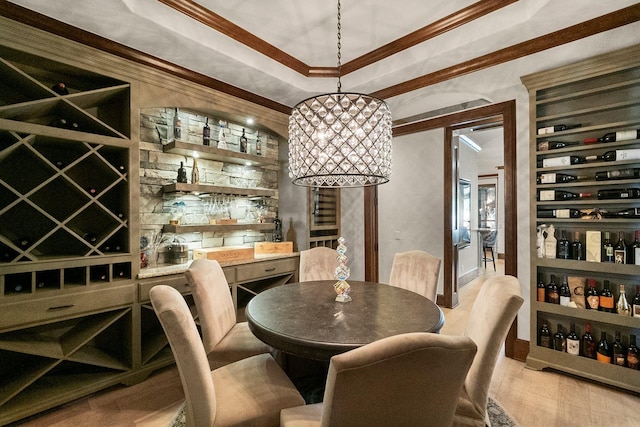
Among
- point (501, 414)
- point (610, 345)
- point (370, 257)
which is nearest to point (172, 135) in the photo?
point (370, 257)

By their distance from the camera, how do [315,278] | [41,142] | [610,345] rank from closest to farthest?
[41,142] → [610,345] → [315,278]

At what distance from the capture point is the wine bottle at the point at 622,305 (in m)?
2.21

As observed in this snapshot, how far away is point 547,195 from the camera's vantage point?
2.52 metres

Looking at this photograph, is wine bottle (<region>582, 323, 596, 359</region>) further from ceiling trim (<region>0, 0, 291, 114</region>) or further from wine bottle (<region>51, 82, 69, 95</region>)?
wine bottle (<region>51, 82, 69, 95</region>)

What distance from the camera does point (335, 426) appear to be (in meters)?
0.83

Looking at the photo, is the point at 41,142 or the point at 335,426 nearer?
the point at 335,426

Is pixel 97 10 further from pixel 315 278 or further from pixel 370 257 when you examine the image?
pixel 370 257

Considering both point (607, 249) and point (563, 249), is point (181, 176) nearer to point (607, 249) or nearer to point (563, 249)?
point (563, 249)

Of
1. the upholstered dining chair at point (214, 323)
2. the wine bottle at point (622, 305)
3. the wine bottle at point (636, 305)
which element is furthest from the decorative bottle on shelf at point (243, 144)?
the wine bottle at point (636, 305)

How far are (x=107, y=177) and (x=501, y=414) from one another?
11.3 ft

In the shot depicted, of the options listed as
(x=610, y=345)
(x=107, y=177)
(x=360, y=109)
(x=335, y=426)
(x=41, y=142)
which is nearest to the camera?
(x=335, y=426)

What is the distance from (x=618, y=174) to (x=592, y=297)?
970 millimetres

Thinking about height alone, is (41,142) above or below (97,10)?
below

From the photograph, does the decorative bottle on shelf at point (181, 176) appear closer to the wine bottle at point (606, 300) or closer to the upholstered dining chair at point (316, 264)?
the upholstered dining chair at point (316, 264)
